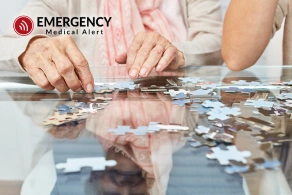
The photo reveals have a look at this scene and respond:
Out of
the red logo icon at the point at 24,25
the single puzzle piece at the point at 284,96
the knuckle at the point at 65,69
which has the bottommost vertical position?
the single puzzle piece at the point at 284,96

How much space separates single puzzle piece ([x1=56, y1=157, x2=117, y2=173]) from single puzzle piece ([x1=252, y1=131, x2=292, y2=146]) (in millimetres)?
242

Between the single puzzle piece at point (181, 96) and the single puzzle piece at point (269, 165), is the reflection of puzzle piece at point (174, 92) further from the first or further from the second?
the single puzzle piece at point (269, 165)

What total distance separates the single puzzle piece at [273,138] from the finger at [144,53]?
0.50 meters

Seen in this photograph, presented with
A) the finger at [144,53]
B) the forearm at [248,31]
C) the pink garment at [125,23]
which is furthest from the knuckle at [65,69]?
the pink garment at [125,23]

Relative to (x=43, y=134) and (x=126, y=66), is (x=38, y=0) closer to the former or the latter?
(x=126, y=66)

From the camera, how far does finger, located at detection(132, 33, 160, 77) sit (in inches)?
40.8

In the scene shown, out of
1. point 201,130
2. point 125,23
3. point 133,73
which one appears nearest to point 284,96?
point 201,130

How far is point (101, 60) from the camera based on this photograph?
1.53 metres

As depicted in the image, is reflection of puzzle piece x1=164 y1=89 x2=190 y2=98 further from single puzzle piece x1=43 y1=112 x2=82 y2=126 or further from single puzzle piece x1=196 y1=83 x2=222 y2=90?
single puzzle piece x1=43 y1=112 x2=82 y2=126

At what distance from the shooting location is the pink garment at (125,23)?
1561 millimetres

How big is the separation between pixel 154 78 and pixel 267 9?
44 cm

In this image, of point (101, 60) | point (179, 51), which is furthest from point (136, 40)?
point (101, 60)

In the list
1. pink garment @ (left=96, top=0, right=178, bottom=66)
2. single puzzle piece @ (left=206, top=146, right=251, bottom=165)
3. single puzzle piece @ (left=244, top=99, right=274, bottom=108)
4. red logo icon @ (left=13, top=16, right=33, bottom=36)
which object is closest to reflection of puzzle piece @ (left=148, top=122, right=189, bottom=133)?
single puzzle piece @ (left=206, top=146, right=251, bottom=165)

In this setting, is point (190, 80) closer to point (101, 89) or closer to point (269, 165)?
point (101, 89)
